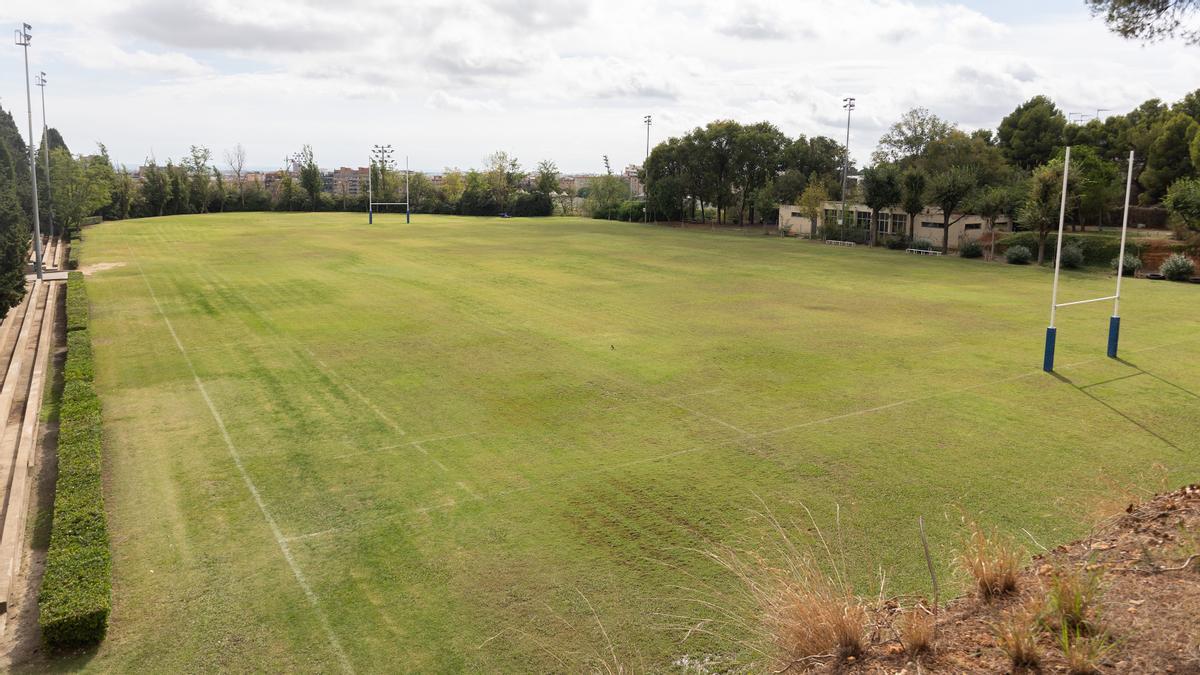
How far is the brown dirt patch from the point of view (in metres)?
5.71

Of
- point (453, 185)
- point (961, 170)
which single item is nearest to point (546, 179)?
point (453, 185)

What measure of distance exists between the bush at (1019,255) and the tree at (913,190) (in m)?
8.49

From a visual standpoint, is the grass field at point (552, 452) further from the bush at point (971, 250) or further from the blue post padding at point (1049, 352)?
the bush at point (971, 250)

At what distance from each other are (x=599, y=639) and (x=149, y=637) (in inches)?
185

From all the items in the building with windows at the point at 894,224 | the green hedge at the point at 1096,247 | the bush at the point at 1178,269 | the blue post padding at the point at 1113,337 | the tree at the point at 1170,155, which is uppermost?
the tree at the point at 1170,155

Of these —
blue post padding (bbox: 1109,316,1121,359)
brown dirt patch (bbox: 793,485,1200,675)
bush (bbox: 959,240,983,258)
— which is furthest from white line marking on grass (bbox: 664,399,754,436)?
bush (bbox: 959,240,983,258)

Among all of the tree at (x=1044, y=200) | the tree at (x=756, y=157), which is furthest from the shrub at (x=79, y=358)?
the tree at (x=756, y=157)

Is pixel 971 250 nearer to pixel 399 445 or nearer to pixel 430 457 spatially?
Answer: pixel 399 445

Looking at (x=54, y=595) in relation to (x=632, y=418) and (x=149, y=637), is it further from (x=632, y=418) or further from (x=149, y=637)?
(x=632, y=418)

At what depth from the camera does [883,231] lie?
63594 mm

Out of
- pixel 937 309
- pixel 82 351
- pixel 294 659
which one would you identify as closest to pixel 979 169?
pixel 937 309

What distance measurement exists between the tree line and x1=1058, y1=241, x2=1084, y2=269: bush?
128 centimetres

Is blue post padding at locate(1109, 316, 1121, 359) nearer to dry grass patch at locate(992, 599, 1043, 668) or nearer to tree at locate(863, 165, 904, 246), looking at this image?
dry grass patch at locate(992, 599, 1043, 668)

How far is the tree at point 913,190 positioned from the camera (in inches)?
2100
